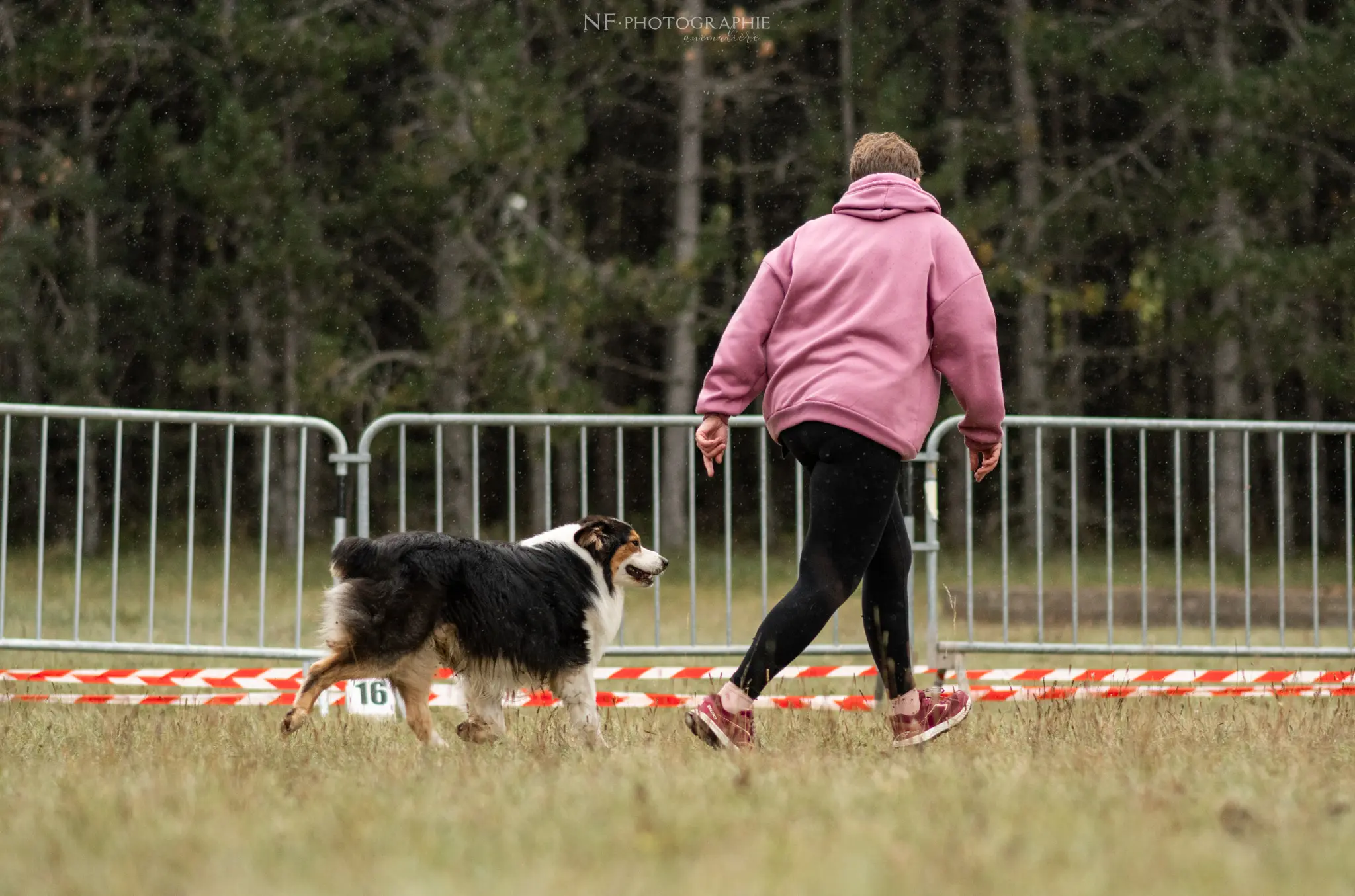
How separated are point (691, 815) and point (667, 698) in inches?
135

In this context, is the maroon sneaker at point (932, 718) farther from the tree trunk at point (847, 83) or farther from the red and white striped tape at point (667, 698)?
the tree trunk at point (847, 83)

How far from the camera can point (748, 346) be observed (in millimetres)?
4785

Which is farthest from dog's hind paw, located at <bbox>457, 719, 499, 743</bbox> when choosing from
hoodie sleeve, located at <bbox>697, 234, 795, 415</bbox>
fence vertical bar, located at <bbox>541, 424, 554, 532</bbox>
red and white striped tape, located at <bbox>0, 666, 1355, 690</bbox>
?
fence vertical bar, located at <bbox>541, 424, 554, 532</bbox>

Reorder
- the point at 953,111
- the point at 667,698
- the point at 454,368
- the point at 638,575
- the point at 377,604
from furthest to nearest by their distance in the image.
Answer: the point at 953,111
the point at 454,368
the point at 667,698
the point at 638,575
the point at 377,604

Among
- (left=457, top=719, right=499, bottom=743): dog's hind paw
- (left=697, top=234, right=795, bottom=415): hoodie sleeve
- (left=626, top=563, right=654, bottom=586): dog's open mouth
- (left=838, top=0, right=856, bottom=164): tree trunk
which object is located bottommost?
(left=457, top=719, right=499, bottom=743): dog's hind paw

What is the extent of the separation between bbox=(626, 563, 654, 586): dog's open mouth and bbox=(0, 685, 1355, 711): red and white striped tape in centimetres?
59

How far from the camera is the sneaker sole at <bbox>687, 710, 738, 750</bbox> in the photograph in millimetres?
4582

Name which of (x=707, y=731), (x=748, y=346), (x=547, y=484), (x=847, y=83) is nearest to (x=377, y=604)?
(x=707, y=731)

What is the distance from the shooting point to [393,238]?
2072 centimetres

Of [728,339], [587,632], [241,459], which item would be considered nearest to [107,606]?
[587,632]

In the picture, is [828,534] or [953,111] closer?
[828,534]

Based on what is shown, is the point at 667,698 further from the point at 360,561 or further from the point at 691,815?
the point at 691,815

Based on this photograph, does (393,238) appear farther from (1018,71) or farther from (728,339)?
(728,339)

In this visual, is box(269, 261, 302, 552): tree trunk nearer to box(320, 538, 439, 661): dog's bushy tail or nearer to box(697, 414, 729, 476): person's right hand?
box(320, 538, 439, 661): dog's bushy tail
